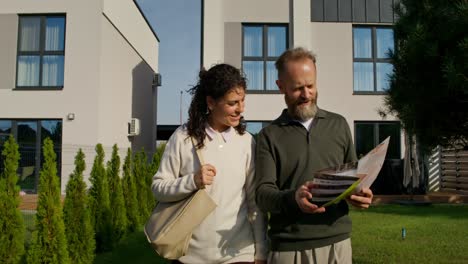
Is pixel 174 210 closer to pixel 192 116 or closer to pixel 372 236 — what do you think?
pixel 192 116

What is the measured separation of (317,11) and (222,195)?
13.6 metres

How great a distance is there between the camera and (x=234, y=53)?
566 inches

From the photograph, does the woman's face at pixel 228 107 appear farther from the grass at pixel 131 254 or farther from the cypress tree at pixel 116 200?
the cypress tree at pixel 116 200

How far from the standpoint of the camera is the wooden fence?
14.1m

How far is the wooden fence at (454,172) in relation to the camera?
46.3 ft

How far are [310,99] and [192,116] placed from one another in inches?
24.8

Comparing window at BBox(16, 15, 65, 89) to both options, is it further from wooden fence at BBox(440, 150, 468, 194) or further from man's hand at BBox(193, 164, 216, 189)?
man's hand at BBox(193, 164, 216, 189)

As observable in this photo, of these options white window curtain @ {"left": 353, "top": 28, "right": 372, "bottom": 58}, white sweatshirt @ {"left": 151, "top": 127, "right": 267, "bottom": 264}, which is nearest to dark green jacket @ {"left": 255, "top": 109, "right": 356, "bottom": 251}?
white sweatshirt @ {"left": 151, "top": 127, "right": 267, "bottom": 264}

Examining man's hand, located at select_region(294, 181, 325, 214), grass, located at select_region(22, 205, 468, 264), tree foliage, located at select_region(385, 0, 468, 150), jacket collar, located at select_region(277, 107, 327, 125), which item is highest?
tree foliage, located at select_region(385, 0, 468, 150)

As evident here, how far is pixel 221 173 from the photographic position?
2227 mm

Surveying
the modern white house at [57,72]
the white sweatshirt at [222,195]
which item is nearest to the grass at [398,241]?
the white sweatshirt at [222,195]

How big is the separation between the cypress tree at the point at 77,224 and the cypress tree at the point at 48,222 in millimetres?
553

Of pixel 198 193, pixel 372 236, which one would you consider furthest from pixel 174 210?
pixel 372 236

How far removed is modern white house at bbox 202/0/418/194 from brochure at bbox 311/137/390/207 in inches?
488
